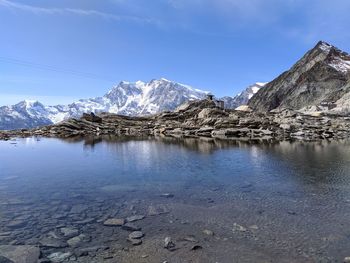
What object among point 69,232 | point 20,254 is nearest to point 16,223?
point 69,232

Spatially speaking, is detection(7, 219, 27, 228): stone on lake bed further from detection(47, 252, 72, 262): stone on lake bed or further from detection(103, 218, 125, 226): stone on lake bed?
detection(47, 252, 72, 262): stone on lake bed

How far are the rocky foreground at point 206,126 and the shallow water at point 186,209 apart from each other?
5872 centimetres

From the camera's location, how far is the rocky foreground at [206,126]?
104 metres

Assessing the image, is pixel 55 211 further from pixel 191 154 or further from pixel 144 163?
pixel 191 154

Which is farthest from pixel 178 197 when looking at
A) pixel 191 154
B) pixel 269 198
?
pixel 191 154

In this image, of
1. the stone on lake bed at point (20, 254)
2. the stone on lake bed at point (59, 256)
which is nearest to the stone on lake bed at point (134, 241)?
the stone on lake bed at point (59, 256)

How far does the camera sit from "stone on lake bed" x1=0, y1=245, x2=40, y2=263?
1656 centimetres

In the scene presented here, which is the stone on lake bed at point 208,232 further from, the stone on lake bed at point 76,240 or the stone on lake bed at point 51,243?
the stone on lake bed at point 51,243

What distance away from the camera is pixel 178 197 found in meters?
28.5

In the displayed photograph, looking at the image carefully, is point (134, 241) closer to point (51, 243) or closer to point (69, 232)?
point (69, 232)

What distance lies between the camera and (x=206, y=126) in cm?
11562

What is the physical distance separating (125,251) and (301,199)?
50.3ft

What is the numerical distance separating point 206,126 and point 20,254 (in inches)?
3942

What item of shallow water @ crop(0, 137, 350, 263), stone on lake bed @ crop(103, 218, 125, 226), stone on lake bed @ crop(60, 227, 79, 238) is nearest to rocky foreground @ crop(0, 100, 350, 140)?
shallow water @ crop(0, 137, 350, 263)
